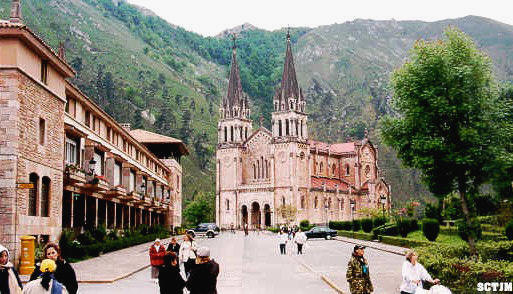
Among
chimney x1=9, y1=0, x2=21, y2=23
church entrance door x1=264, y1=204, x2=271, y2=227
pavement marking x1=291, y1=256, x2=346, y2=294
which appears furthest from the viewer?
church entrance door x1=264, y1=204, x2=271, y2=227

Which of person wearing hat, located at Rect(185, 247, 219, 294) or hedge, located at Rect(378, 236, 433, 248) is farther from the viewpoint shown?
hedge, located at Rect(378, 236, 433, 248)

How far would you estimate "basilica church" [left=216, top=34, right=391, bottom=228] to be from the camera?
321ft

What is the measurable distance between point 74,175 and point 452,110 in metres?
17.8

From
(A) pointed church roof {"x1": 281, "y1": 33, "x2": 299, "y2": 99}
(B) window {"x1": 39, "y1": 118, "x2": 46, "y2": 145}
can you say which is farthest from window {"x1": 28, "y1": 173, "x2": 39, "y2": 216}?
(A) pointed church roof {"x1": 281, "y1": 33, "x2": 299, "y2": 99}

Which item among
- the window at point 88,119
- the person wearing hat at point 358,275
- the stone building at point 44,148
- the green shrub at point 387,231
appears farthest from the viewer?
the green shrub at point 387,231

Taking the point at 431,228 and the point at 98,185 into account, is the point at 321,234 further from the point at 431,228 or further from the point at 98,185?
the point at 98,185

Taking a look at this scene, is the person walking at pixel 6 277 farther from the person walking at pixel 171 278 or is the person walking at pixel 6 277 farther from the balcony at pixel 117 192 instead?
the balcony at pixel 117 192

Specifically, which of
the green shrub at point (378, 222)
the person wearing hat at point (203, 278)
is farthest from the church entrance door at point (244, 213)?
the person wearing hat at point (203, 278)

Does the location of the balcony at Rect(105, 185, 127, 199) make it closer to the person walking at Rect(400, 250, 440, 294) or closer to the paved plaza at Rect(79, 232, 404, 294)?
the paved plaza at Rect(79, 232, 404, 294)

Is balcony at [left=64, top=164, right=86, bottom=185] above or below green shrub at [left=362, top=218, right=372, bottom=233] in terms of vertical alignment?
above

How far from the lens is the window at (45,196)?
27156 mm

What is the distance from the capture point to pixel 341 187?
109 meters

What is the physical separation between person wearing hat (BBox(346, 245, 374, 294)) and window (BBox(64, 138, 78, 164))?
74.3 ft

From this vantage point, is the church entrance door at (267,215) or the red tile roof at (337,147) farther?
the red tile roof at (337,147)
